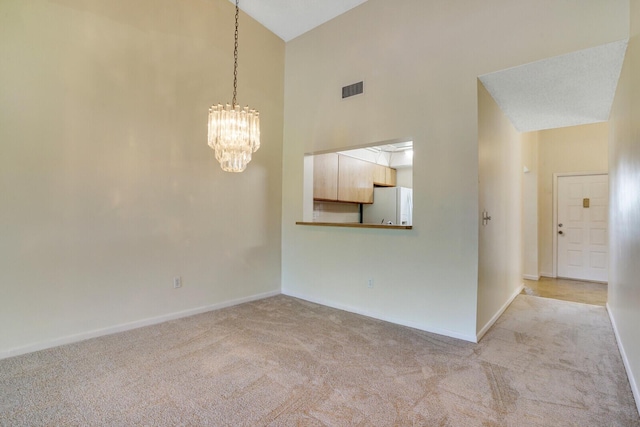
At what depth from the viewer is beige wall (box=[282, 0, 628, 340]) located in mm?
2545

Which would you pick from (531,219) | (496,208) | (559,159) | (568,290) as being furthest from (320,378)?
(559,159)

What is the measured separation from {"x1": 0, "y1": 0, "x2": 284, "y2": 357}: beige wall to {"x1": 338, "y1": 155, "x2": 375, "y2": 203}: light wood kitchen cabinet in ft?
5.54

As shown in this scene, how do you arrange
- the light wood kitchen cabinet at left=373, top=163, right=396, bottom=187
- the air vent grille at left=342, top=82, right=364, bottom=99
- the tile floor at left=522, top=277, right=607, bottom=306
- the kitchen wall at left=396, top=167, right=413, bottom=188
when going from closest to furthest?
the air vent grille at left=342, top=82, right=364, bottom=99 → the tile floor at left=522, top=277, right=607, bottom=306 → the light wood kitchen cabinet at left=373, top=163, right=396, bottom=187 → the kitchen wall at left=396, top=167, right=413, bottom=188

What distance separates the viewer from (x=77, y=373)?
2.18m

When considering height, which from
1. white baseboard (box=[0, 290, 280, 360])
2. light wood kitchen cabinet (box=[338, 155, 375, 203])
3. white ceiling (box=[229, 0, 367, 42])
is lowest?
white baseboard (box=[0, 290, 280, 360])

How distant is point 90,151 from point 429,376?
3383 millimetres

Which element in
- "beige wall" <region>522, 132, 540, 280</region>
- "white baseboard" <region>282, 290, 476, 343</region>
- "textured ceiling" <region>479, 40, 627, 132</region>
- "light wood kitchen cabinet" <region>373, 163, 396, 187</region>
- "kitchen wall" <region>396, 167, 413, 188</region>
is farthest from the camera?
"kitchen wall" <region>396, 167, 413, 188</region>

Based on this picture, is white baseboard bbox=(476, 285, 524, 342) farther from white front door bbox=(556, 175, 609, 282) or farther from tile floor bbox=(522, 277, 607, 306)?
white front door bbox=(556, 175, 609, 282)

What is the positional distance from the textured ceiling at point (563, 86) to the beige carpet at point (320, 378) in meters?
2.31

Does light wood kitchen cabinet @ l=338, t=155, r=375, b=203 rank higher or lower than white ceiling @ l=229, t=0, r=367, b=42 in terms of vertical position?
lower

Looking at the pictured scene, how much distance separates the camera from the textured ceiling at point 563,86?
2.38m

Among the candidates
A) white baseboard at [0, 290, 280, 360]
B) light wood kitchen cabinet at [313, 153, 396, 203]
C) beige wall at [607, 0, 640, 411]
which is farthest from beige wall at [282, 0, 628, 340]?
white baseboard at [0, 290, 280, 360]

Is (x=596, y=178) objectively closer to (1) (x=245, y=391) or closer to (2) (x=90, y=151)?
(1) (x=245, y=391)

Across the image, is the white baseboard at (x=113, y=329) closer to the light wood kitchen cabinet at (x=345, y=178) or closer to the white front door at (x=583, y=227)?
the light wood kitchen cabinet at (x=345, y=178)
